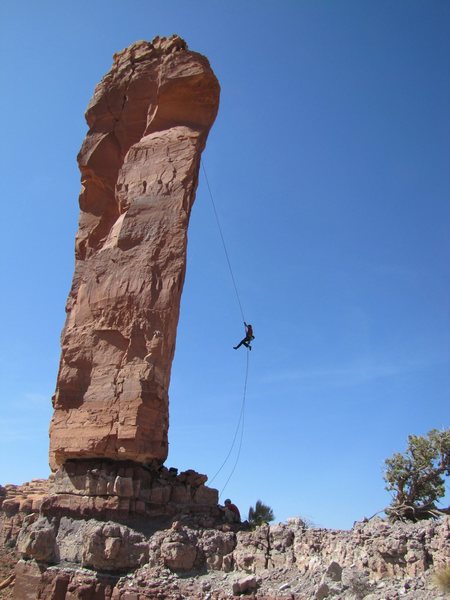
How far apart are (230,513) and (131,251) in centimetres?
830

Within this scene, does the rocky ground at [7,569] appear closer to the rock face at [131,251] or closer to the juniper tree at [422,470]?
the rock face at [131,251]

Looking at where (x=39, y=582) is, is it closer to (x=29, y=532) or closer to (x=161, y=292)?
(x=29, y=532)

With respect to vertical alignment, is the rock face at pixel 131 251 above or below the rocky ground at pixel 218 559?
above

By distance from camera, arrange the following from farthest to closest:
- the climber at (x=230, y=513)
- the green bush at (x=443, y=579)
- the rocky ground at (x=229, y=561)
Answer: the climber at (x=230, y=513)
the rocky ground at (x=229, y=561)
the green bush at (x=443, y=579)

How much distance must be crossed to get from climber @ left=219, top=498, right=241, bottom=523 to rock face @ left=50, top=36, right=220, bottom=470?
237cm

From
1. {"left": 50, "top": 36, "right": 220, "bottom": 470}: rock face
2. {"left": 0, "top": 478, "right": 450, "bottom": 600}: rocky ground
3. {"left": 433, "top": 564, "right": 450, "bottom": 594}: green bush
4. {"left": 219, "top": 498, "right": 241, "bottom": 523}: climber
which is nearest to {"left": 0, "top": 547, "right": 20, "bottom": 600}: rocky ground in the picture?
{"left": 0, "top": 478, "right": 450, "bottom": 600}: rocky ground

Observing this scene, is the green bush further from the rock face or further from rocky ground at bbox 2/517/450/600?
the rock face

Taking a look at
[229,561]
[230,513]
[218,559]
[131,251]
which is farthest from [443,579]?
[131,251]

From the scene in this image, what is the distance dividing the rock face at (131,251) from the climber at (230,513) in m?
2.37

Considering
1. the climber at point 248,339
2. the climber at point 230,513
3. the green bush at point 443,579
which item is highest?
the climber at point 248,339


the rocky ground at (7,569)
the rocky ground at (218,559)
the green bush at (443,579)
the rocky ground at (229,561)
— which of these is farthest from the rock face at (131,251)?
the green bush at (443,579)

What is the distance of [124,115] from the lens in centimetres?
1956

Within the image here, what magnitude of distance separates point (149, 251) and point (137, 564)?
342 inches

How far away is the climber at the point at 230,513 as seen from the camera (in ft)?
47.5
